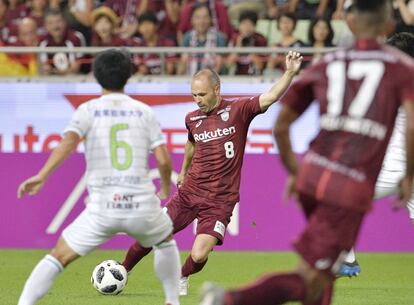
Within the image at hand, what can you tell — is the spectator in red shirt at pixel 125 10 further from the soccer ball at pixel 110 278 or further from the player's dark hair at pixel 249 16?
the soccer ball at pixel 110 278

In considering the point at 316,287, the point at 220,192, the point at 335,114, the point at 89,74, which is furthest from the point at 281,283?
the point at 89,74

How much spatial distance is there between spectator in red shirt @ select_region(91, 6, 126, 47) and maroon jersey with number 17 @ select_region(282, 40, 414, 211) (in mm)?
9914

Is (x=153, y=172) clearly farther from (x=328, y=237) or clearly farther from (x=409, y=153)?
(x=409, y=153)

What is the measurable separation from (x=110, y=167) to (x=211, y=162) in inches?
130

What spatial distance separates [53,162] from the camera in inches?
304

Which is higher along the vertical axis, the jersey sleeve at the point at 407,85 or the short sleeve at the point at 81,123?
the jersey sleeve at the point at 407,85

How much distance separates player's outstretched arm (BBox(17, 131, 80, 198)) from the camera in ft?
25.3

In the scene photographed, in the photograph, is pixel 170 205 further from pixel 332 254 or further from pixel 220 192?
pixel 332 254

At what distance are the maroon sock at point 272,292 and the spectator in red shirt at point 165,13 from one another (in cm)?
1081

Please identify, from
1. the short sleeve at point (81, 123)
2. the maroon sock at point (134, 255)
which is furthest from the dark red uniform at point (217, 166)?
the short sleeve at point (81, 123)

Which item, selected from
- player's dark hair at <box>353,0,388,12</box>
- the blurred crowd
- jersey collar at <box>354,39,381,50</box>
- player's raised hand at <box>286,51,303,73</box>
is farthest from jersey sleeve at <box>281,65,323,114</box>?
the blurred crowd

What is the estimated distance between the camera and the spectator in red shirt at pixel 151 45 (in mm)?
15750

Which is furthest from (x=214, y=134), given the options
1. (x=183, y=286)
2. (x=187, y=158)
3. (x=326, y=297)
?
(x=326, y=297)

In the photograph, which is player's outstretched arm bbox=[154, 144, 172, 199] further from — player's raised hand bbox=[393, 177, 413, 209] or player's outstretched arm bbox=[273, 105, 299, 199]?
player's raised hand bbox=[393, 177, 413, 209]
